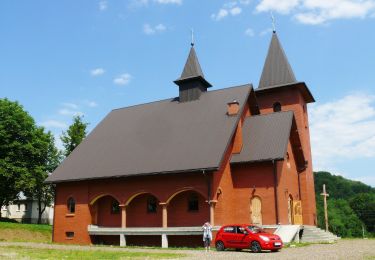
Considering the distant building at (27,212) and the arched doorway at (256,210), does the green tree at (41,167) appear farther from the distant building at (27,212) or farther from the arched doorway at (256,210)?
the arched doorway at (256,210)

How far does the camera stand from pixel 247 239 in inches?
715

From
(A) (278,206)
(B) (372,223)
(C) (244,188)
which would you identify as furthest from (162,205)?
(B) (372,223)

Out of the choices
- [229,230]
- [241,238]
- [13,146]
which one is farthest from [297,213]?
[13,146]

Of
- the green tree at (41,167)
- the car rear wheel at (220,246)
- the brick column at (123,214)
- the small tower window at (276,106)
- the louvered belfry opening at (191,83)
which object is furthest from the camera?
the green tree at (41,167)

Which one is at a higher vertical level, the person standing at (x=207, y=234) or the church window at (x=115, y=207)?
the church window at (x=115, y=207)

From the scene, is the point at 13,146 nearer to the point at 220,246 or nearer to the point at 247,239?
the point at 220,246

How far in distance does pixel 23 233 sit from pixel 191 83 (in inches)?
754

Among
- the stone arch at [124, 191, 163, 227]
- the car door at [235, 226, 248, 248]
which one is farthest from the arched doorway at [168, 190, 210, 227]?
the car door at [235, 226, 248, 248]

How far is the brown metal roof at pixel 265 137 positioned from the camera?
76.8 feet

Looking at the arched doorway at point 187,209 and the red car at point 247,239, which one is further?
the arched doorway at point 187,209

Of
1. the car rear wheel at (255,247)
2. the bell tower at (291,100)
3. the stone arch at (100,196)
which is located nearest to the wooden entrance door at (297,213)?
the bell tower at (291,100)

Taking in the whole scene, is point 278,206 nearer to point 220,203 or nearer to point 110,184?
point 220,203

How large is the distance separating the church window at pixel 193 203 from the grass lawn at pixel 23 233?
15.9 meters

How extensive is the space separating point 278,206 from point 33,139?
1248 inches
